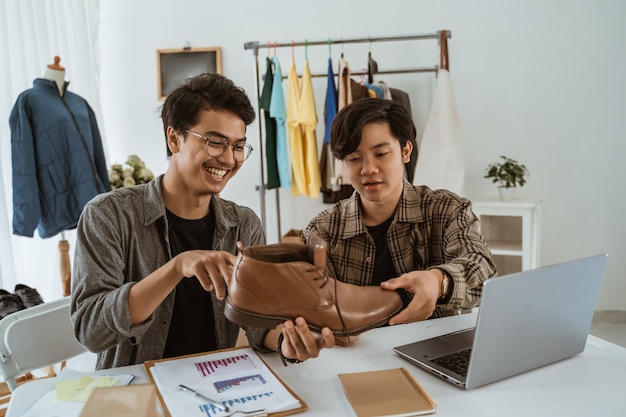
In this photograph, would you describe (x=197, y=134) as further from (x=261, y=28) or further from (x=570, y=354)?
(x=261, y=28)

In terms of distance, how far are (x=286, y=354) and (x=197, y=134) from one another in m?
0.61

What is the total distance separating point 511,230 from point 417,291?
2.41 meters

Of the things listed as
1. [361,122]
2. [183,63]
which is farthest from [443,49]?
[183,63]

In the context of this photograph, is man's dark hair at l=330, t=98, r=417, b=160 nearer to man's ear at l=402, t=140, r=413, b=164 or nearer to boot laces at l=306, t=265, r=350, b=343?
man's ear at l=402, t=140, r=413, b=164

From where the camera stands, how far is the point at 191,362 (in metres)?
1.13

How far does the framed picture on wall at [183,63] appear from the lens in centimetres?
370

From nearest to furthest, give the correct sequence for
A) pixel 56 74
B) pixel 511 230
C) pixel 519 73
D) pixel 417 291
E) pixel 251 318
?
pixel 251 318 → pixel 417 291 → pixel 56 74 → pixel 511 230 → pixel 519 73

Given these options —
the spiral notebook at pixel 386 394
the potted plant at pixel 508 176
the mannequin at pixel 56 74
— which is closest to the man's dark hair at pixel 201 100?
the spiral notebook at pixel 386 394

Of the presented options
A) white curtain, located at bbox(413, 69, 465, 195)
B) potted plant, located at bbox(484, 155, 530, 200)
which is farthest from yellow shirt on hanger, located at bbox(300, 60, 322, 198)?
potted plant, located at bbox(484, 155, 530, 200)

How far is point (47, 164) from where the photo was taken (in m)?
2.57

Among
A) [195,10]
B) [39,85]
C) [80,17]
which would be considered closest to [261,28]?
[195,10]

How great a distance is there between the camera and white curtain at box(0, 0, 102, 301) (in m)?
2.73

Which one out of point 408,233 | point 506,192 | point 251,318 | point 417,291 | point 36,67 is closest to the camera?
point 251,318

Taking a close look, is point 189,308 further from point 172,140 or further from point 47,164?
point 47,164
